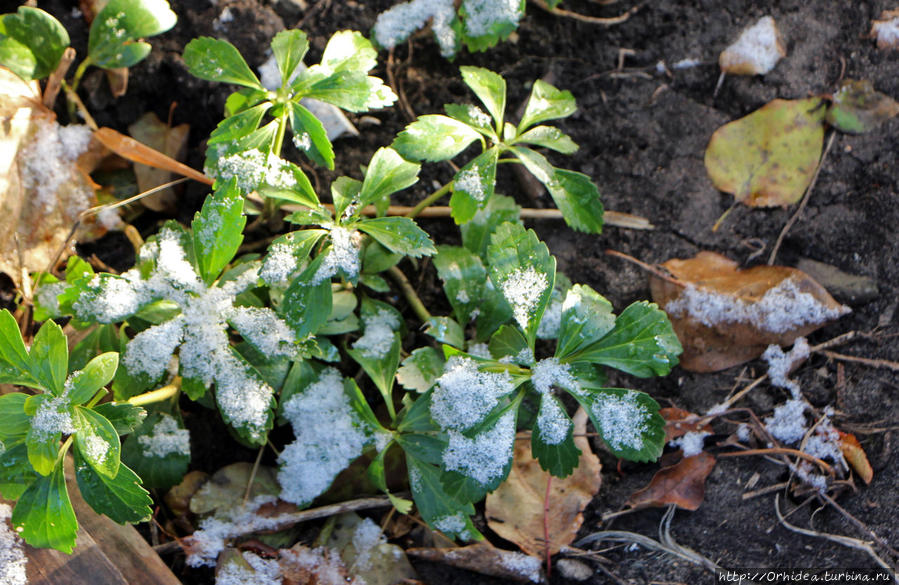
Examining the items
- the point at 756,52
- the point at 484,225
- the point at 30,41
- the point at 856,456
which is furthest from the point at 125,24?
the point at 856,456

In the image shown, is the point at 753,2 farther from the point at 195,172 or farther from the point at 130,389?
the point at 130,389

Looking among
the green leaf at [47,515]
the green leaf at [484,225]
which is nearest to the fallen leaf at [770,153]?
the green leaf at [484,225]

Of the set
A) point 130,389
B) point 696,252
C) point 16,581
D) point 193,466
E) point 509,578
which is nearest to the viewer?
point 16,581

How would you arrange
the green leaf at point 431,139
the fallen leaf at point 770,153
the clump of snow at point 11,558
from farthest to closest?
1. the fallen leaf at point 770,153
2. the green leaf at point 431,139
3. the clump of snow at point 11,558

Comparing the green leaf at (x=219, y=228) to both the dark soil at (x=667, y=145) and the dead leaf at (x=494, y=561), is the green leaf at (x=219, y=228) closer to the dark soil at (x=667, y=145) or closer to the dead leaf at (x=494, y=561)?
the dark soil at (x=667, y=145)

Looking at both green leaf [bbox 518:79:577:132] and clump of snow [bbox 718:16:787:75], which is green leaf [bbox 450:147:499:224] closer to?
green leaf [bbox 518:79:577:132]

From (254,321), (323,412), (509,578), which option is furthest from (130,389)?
(509,578)
